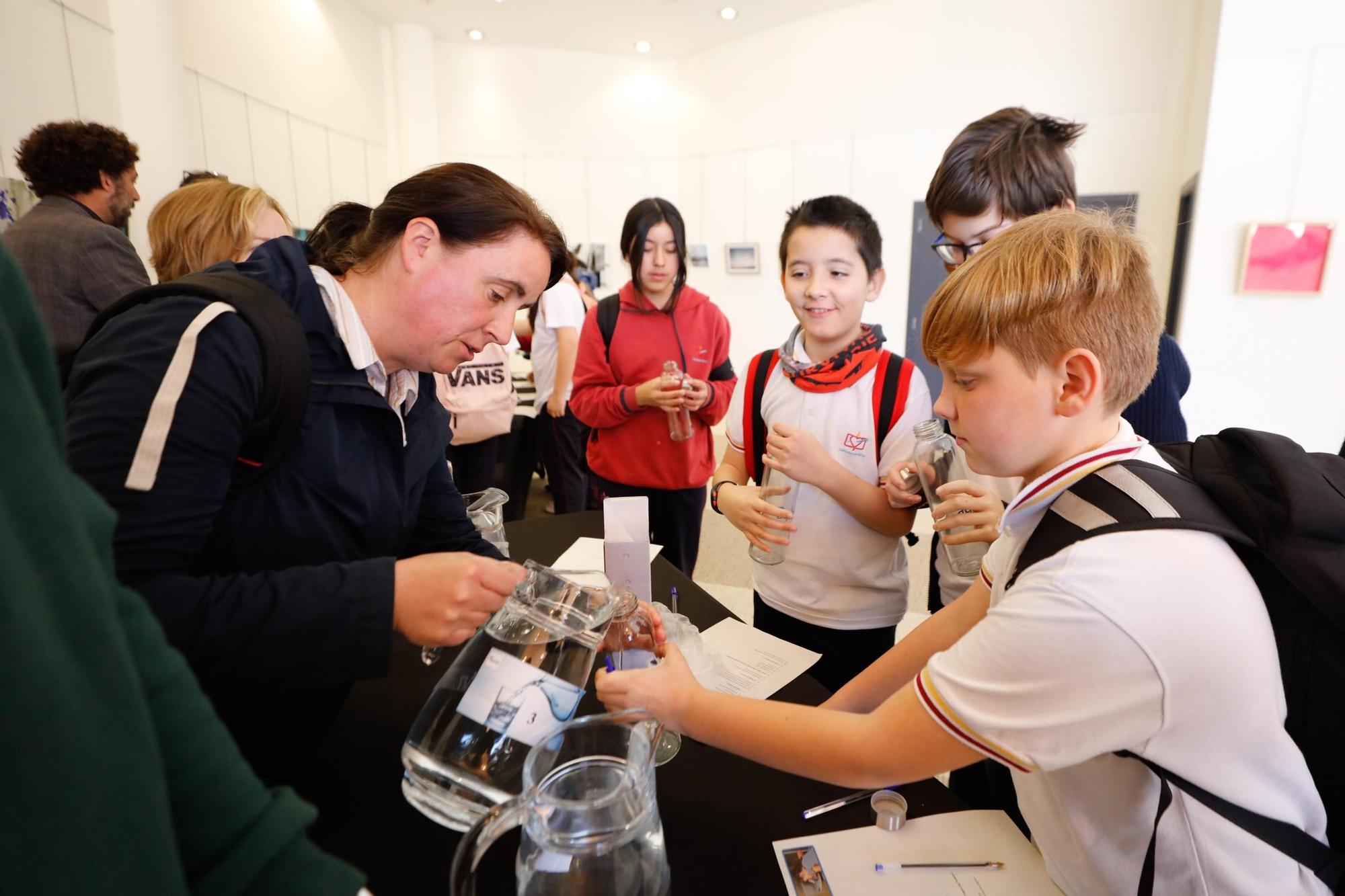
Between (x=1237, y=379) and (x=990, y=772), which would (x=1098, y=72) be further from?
(x=990, y=772)

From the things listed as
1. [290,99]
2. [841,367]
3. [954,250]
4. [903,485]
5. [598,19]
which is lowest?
[903,485]

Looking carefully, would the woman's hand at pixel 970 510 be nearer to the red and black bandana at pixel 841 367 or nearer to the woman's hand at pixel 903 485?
the woman's hand at pixel 903 485

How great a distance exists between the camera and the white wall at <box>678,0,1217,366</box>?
5.15 m

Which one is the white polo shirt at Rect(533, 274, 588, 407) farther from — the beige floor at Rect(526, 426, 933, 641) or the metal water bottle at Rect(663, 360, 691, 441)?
the metal water bottle at Rect(663, 360, 691, 441)

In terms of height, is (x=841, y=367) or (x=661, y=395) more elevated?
(x=841, y=367)

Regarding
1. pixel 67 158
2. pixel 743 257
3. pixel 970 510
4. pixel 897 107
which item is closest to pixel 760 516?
pixel 970 510

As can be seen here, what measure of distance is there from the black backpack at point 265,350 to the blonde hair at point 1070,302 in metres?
0.89

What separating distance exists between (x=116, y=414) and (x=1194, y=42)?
649 cm

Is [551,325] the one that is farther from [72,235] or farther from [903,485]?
[903,485]

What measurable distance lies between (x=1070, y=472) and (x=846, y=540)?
0.86 meters

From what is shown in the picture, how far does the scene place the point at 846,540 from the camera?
165 centimetres

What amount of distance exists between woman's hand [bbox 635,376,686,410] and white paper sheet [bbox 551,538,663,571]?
0.62 m

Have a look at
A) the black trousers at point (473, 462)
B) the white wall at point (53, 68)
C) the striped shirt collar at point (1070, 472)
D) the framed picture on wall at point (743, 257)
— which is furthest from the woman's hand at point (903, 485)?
the framed picture on wall at point (743, 257)

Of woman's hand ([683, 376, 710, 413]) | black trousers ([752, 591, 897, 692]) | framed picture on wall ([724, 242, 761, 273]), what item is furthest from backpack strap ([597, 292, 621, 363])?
framed picture on wall ([724, 242, 761, 273])
